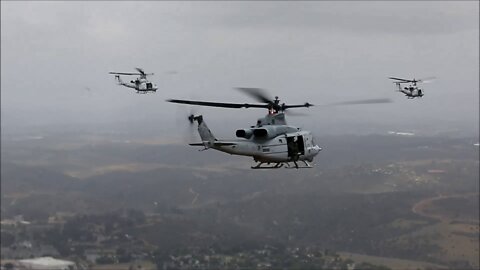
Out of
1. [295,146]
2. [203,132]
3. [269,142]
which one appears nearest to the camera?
[203,132]

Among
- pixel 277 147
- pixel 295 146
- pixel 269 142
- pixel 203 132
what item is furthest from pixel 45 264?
pixel 203 132

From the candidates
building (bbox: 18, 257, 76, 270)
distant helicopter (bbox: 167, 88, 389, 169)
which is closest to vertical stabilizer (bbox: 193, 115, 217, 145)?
distant helicopter (bbox: 167, 88, 389, 169)

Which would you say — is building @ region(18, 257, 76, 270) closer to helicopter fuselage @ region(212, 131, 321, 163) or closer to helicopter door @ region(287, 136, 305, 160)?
helicopter fuselage @ region(212, 131, 321, 163)

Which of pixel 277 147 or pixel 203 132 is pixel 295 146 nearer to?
pixel 277 147

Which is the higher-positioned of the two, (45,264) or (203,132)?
(203,132)

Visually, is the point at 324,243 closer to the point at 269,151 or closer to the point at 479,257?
the point at 479,257

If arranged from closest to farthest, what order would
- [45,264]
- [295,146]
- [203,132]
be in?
[203,132] < [295,146] < [45,264]
